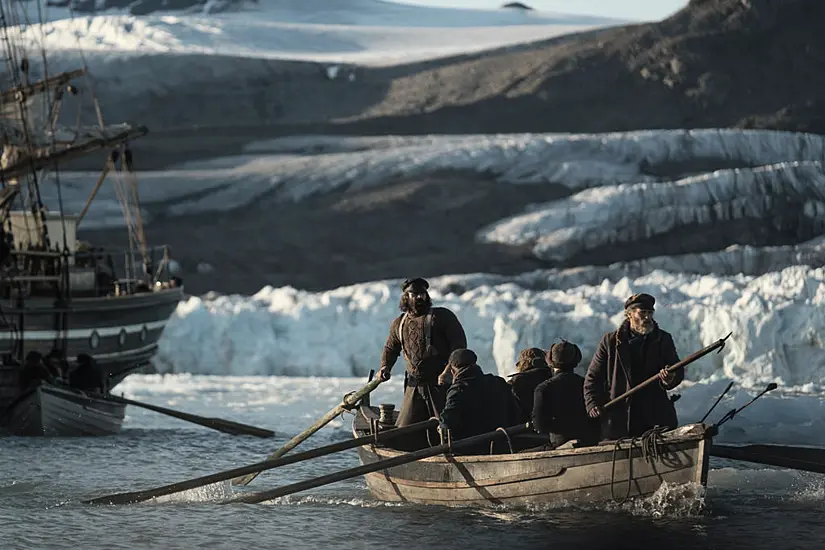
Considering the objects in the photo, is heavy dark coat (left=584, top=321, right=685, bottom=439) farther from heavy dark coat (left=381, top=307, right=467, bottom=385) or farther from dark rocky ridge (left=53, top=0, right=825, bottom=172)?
dark rocky ridge (left=53, top=0, right=825, bottom=172)

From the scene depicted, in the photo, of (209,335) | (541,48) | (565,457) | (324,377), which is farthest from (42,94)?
(541,48)

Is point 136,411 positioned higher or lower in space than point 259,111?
lower

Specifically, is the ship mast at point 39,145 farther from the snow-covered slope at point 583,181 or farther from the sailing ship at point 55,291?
the snow-covered slope at point 583,181

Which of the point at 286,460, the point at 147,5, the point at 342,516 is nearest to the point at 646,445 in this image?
the point at 342,516

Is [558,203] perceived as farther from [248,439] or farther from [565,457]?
[565,457]

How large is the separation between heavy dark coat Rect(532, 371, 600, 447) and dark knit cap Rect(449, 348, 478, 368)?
22.4 inches

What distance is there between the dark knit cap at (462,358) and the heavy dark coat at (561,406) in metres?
0.57

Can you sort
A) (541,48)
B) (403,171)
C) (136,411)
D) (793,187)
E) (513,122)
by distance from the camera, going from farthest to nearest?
1. (541,48)
2. (513,122)
3. (403,171)
4. (793,187)
5. (136,411)

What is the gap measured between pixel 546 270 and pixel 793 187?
30.6 ft

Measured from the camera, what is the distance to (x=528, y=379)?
41.3 feet

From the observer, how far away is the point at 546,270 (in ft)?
139

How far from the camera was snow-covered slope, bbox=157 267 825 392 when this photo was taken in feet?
82.9

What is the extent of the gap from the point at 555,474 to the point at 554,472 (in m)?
0.02

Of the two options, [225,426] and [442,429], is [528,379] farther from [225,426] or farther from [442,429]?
[225,426]
